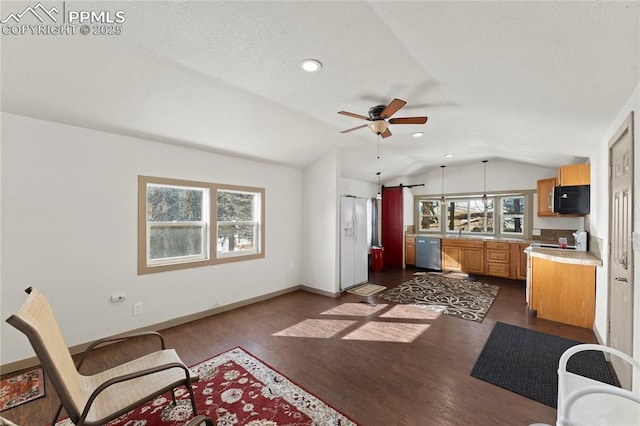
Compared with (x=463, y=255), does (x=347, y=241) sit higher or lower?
higher

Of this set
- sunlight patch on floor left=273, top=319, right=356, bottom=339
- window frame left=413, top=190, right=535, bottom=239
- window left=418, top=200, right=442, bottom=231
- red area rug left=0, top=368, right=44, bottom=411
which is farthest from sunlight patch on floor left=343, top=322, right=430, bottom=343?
window left=418, top=200, right=442, bottom=231

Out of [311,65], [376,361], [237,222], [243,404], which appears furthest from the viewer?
[237,222]

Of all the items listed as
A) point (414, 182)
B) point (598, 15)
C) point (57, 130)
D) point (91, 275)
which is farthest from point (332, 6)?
point (414, 182)

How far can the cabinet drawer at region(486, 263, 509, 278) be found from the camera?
231 inches

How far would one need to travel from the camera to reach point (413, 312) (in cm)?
399

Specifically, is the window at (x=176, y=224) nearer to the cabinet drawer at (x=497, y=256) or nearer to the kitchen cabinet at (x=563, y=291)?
the kitchen cabinet at (x=563, y=291)

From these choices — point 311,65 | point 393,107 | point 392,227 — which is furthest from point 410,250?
point 311,65

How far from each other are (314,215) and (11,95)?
398 cm

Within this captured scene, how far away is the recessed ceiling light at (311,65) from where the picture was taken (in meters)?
2.12

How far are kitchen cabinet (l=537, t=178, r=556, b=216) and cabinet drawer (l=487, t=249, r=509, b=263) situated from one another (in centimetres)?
110

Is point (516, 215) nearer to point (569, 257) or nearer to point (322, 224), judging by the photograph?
point (569, 257)

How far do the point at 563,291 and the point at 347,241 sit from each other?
3214 millimetres

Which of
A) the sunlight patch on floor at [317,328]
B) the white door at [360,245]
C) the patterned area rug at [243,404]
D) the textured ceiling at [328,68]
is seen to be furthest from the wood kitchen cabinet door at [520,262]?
the patterned area rug at [243,404]

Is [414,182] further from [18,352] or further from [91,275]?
[18,352]
